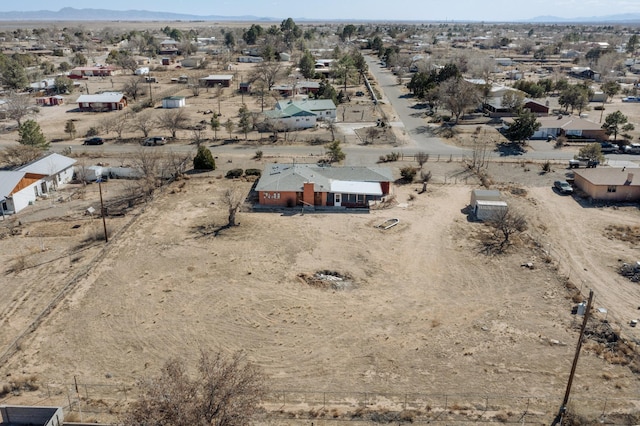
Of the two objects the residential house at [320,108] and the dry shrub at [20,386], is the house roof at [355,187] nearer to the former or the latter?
the dry shrub at [20,386]

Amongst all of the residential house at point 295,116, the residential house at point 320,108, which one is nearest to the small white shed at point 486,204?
the residential house at point 295,116

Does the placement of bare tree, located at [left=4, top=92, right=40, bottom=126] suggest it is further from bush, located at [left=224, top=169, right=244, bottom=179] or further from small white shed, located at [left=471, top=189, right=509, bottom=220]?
small white shed, located at [left=471, top=189, right=509, bottom=220]

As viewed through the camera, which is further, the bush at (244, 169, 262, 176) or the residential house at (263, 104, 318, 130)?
the residential house at (263, 104, 318, 130)

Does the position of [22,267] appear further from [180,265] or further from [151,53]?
[151,53]

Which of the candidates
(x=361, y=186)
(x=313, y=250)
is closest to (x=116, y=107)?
(x=361, y=186)

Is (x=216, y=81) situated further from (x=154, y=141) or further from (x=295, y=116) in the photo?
(x=154, y=141)

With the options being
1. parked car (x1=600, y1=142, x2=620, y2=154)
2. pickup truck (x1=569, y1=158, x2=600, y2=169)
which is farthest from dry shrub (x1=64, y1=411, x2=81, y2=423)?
parked car (x1=600, y1=142, x2=620, y2=154)

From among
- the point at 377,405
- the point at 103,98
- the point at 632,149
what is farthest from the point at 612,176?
the point at 103,98
